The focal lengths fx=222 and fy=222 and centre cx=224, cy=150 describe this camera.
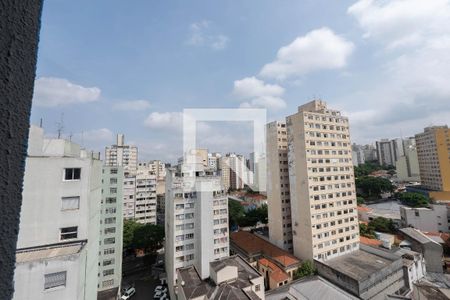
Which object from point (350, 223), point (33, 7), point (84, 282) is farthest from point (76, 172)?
point (350, 223)

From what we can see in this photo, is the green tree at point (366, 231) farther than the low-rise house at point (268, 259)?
Yes

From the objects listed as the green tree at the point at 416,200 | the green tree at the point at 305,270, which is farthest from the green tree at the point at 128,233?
the green tree at the point at 416,200

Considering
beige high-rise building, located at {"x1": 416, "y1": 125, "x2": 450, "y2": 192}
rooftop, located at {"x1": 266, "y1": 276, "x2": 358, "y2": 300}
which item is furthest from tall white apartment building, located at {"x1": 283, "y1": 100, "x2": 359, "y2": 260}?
beige high-rise building, located at {"x1": 416, "y1": 125, "x2": 450, "y2": 192}

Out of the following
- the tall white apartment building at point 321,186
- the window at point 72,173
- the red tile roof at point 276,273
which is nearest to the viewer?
the window at point 72,173

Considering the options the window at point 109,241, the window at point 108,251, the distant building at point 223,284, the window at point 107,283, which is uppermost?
the window at point 109,241

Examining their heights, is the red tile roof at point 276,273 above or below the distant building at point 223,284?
below

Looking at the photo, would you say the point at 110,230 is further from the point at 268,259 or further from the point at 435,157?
the point at 435,157

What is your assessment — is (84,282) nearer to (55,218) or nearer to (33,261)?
(33,261)

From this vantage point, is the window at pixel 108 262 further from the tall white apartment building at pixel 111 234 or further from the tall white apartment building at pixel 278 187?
the tall white apartment building at pixel 278 187

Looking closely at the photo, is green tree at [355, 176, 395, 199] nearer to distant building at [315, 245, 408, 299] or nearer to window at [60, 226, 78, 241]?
distant building at [315, 245, 408, 299]
